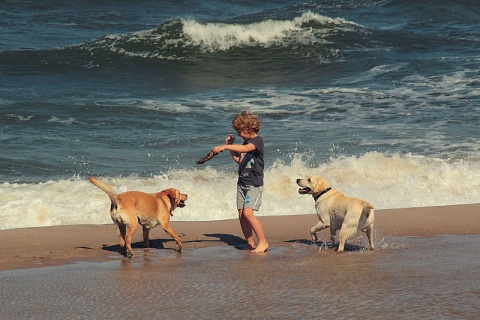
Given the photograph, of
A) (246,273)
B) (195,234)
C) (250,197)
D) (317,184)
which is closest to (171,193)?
(195,234)

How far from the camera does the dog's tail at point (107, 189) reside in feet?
21.6

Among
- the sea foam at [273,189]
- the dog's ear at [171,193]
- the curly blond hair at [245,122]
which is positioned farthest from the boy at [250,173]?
the sea foam at [273,189]

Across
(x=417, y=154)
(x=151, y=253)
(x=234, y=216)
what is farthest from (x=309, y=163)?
(x=151, y=253)

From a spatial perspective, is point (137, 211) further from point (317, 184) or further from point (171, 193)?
point (317, 184)

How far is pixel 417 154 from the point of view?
1309 centimetres

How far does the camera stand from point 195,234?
317 inches

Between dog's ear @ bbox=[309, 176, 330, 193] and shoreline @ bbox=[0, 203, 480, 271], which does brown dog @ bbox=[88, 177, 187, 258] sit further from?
dog's ear @ bbox=[309, 176, 330, 193]

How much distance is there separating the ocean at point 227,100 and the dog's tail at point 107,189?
7.67 ft

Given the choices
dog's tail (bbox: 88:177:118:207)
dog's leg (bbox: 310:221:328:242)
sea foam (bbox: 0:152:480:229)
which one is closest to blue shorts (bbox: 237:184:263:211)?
dog's leg (bbox: 310:221:328:242)

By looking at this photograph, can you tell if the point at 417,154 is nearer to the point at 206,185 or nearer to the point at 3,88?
the point at 206,185

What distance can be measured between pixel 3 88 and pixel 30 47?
444 cm

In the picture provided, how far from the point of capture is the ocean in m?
10.8

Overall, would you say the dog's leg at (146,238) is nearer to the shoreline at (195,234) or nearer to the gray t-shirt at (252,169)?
the shoreline at (195,234)

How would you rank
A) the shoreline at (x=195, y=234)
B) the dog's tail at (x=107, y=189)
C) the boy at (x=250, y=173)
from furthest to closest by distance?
the boy at (x=250, y=173), the shoreline at (x=195, y=234), the dog's tail at (x=107, y=189)
